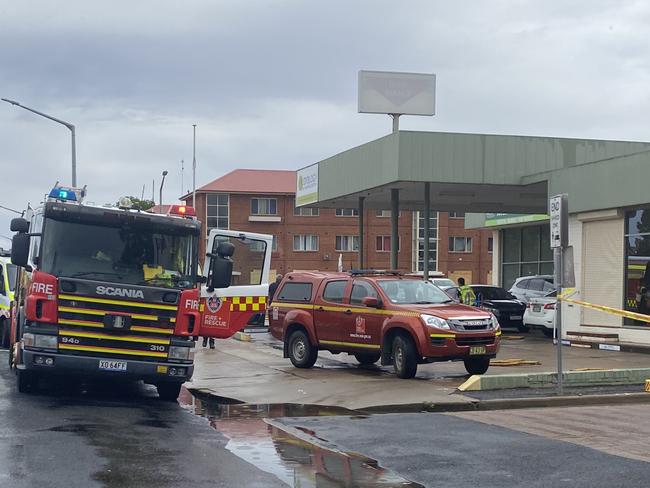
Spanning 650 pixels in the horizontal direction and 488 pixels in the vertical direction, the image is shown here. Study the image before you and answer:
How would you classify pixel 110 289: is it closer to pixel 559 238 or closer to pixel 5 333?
pixel 559 238

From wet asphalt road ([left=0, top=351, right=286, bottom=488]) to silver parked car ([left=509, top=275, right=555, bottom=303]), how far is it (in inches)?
675

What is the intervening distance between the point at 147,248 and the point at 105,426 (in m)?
3.06

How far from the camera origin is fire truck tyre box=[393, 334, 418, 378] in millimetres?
16391

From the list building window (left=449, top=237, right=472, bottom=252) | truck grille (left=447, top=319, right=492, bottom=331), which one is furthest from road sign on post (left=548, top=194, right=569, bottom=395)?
building window (left=449, top=237, right=472, bottom=252)

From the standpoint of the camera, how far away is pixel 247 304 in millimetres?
14789

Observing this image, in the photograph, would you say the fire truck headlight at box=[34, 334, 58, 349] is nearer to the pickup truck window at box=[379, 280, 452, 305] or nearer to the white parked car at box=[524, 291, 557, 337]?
the pickup truck window at box=[379, 280, 452, 305]

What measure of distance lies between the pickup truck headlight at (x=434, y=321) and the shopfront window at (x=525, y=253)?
69.4 ft

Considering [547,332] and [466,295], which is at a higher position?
[466,295]

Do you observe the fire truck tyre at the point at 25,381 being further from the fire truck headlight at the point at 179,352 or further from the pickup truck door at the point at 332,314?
the pickup truck door at the point at 332,314

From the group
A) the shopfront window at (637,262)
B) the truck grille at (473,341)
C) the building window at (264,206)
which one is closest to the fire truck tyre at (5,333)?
the truck grille at (473,341)

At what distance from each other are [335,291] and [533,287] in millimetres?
12582

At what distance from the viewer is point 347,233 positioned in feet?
250

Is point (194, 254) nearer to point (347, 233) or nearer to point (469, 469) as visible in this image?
point (469, 469)

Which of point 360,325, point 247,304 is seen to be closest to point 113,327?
point 247,304
